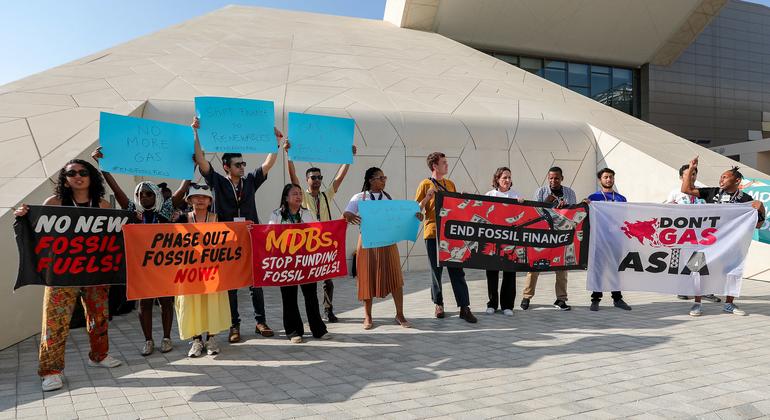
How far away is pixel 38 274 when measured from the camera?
380cm

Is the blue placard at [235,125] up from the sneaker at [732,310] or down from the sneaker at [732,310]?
up

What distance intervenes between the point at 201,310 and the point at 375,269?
74.1 inches

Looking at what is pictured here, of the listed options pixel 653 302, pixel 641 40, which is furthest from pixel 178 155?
pixel 641 40

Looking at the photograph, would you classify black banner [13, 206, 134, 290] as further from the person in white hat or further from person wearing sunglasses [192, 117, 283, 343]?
person wearing sunglasses [192, 117, 283, 343]

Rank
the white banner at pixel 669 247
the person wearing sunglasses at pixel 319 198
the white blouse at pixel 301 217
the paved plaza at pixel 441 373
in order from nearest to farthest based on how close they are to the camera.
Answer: the paved plaza at pixel 441 373 → the white blouse at pixel 301 217 → the person wearing sunglasses at pixel 319 198 → the white banner at pixel 669 247

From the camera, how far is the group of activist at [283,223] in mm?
3965

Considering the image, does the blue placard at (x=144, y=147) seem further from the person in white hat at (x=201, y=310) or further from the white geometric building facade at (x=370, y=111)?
the white geometric building facade at (x=370, y=111)

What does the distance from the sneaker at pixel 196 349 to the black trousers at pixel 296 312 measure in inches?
32.8

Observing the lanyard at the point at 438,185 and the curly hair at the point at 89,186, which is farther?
the lanyard at the point at 438,185

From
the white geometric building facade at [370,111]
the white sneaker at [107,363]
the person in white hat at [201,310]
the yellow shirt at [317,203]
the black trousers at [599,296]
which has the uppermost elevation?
the white geometric building facade at [370,111]

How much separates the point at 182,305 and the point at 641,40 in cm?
2388

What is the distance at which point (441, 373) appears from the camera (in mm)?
3883

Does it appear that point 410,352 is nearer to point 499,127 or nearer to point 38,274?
point 38,274

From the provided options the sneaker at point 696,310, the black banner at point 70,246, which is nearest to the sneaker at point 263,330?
the black banner at point 70,246
